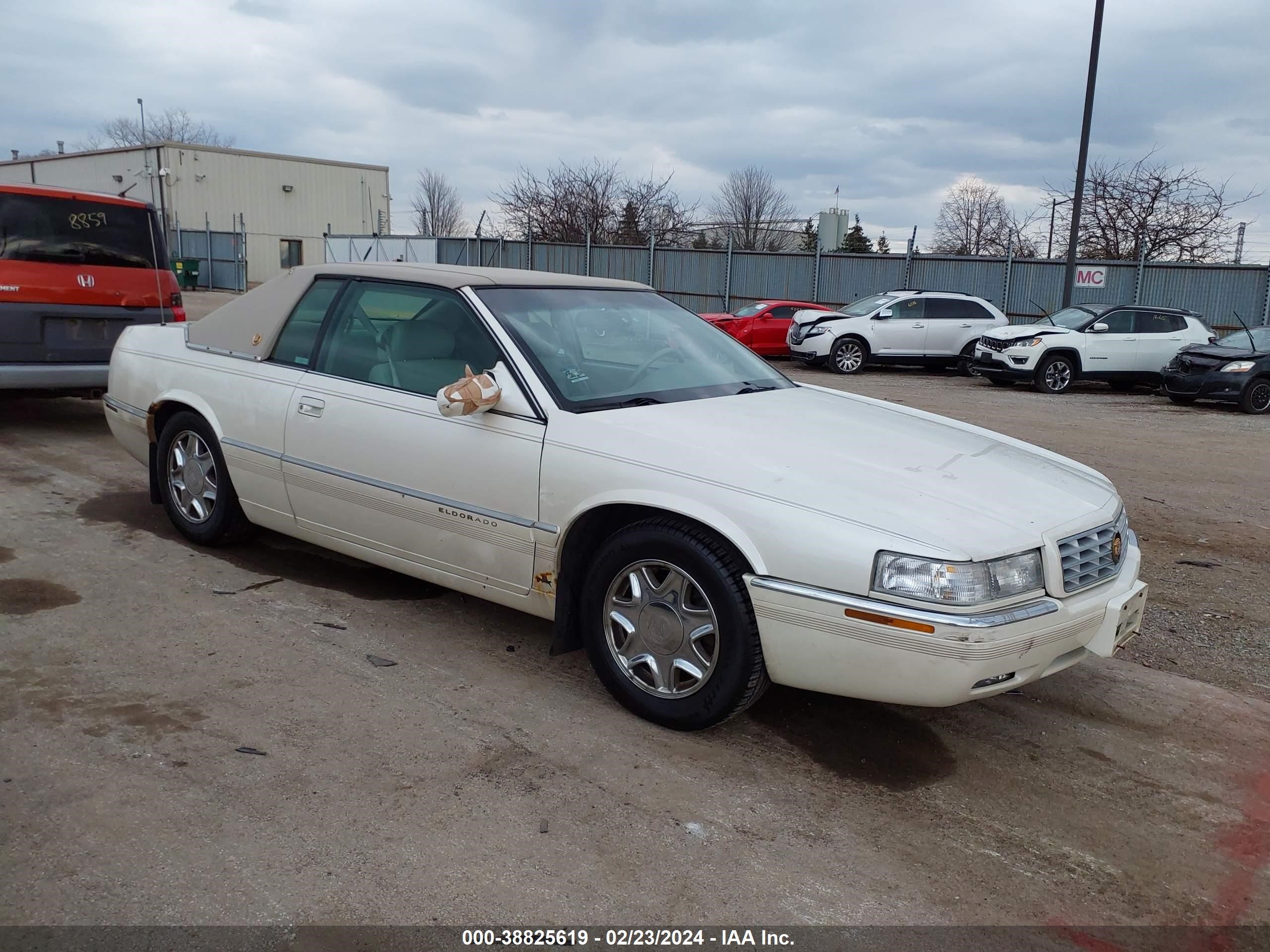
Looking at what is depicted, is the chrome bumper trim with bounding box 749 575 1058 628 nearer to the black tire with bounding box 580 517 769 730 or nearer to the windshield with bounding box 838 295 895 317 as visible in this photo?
the black tire with bounding box 580 517 769 730

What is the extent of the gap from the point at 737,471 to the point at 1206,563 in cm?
412

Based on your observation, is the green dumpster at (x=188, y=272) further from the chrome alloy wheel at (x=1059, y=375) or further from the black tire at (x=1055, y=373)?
the chrome alloy wheel at (x=1059, y=375)

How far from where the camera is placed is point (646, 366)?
14.3ft

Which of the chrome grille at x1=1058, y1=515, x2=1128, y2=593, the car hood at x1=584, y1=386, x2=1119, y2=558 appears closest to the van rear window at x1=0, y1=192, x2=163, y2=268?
the car hood at x1=584, y1=386, x2=1119, y2=558

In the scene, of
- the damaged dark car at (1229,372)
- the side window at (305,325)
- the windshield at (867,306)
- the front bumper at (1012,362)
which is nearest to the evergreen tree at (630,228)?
the windshield at (867,306)

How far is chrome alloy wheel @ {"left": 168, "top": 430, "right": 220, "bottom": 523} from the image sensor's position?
524 centimetres

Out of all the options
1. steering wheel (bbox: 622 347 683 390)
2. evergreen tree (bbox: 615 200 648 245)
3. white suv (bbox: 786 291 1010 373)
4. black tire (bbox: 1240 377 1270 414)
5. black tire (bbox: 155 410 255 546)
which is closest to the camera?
steering wheel (bbox: 622 347 683 390)

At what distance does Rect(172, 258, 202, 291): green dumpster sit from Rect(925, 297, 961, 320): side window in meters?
28.8

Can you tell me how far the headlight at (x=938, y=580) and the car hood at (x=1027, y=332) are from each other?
52.1ft

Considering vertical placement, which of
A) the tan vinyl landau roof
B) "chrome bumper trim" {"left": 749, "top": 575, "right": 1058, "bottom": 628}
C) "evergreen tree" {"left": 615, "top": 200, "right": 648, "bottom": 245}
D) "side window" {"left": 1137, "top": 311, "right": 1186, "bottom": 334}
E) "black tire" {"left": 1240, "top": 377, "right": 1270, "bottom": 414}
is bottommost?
"black tire" {"left": 1240, "top": 377, "right": 1270, "bottom": 414}

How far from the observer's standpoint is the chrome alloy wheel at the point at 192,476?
524cm

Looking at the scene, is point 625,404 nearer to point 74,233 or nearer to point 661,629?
point 661,629

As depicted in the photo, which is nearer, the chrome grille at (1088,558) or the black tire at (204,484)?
the chrome grille at (1088,558)

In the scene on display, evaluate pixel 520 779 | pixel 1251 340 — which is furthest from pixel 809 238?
pixel 520 779
